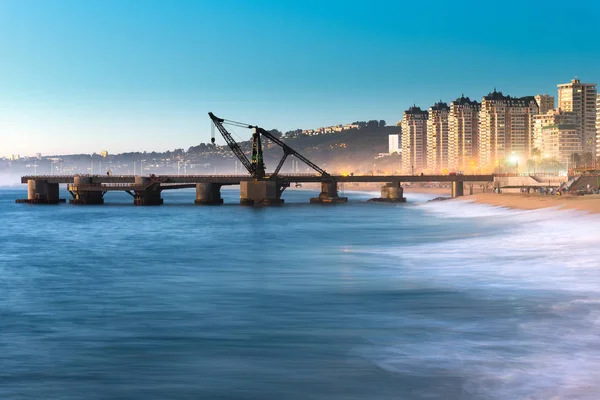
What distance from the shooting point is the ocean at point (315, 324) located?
20.5 metres

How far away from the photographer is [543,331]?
2600 centimetres


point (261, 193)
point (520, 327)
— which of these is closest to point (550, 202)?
point (261, 193)

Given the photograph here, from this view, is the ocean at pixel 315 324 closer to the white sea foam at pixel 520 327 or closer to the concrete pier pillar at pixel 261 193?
the white sea foam at pixel 520 327

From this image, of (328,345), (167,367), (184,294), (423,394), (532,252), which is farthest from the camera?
(532,252)

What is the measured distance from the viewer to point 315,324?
29.2 meters

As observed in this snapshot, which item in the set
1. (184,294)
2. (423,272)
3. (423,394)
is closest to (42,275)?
(184,294)

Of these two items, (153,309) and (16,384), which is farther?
(153,309)

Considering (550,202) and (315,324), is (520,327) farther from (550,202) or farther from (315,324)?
(550,202)

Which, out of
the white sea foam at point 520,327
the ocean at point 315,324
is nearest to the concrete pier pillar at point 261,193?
the ocean at point 315,324

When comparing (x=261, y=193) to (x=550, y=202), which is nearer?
(x=550, y=202)

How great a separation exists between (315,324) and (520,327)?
7115 millimetres

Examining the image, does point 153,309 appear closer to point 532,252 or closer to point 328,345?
point 328,345

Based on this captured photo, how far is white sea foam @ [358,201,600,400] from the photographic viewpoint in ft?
65.8

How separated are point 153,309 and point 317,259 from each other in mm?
25260
